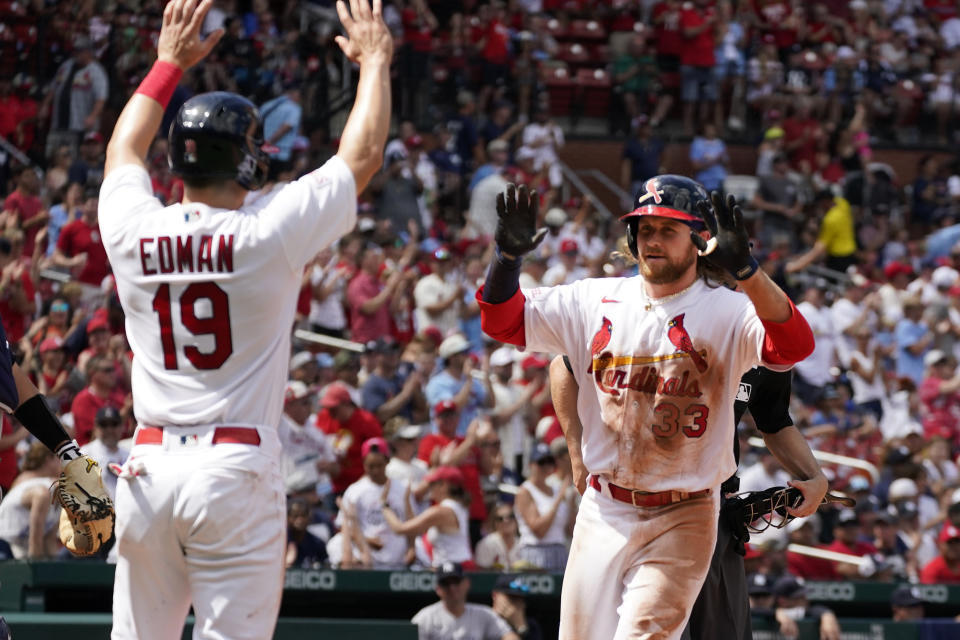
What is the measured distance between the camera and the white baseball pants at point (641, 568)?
5.34 meters

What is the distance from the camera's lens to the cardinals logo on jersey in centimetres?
535

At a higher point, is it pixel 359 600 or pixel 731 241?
pixel 731 241

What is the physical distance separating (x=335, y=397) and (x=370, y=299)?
2.54m

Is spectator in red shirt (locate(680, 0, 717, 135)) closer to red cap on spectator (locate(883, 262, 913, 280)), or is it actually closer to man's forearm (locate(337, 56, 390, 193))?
red cap on spectator (locate(883, 262, 913, 280))

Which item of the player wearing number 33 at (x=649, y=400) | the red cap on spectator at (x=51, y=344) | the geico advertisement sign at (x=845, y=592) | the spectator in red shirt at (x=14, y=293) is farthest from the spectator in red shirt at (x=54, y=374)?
the player wearing number 33 at (x=649, y=400)

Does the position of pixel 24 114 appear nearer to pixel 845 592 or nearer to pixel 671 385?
pixel 845 592

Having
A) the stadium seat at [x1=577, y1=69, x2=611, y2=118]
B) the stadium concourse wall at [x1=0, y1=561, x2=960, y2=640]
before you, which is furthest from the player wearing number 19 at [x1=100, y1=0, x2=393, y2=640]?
the stadium seat at [x1=577, y1=69, x2=611, y2=118]

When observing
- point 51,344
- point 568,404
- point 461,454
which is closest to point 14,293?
point 51,344

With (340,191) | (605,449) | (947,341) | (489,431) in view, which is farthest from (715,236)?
(947,341)

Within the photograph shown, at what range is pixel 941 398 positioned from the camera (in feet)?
50.9

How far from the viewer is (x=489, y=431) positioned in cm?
1212

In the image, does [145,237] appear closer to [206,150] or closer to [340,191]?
[206,150]

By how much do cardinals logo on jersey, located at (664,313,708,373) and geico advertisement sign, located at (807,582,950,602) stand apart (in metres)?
5.66

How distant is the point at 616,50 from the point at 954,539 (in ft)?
41.4
